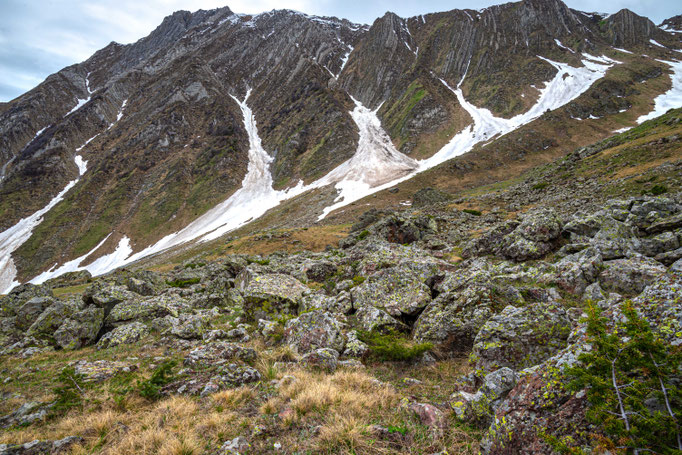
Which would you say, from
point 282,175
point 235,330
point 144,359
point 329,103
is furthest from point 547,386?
point 329,103

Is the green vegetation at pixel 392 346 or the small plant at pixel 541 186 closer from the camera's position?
the green vegetation at pixel 392 346

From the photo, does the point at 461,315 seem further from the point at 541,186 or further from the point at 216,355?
the point at 541,186

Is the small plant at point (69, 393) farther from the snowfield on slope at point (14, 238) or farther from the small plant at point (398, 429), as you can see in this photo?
the snowfield on slope at point (14, 238)

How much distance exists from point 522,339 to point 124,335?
50.6 ft

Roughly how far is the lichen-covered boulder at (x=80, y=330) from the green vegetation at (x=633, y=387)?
18079 millimetres

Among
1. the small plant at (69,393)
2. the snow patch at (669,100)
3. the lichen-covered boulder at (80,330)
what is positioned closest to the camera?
the small plant at (69,393)

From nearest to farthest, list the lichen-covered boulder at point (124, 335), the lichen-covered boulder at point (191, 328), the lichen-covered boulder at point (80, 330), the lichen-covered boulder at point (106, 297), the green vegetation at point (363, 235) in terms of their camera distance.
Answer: the lichen-covered boulder at point (191, 328)
the lichen-covered boulder at point (124, 335)
the lichen-covered boulder at point (80, 330)
the lichen-covered boulder at point (106, 297)
the green vegetation at point (363, 235)

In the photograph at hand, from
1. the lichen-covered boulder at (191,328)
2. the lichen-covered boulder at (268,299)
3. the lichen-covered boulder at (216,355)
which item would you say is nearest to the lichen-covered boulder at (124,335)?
the lichen-covered boulder at (191,328)

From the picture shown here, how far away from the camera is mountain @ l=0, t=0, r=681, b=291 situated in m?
93.3

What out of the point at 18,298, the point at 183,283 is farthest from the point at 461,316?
the point at 18,298

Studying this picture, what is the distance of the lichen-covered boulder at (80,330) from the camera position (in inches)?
499

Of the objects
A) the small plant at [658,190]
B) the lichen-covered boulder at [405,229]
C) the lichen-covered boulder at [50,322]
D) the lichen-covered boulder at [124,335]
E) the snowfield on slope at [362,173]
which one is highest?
the snowfield on slope at [362,173]

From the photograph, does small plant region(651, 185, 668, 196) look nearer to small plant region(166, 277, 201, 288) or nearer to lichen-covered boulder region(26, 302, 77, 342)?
small plant region(166, 277, 201, 288)

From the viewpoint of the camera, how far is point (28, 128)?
7534 inches
